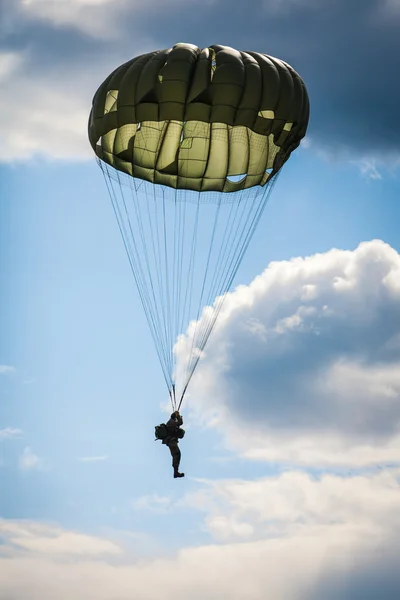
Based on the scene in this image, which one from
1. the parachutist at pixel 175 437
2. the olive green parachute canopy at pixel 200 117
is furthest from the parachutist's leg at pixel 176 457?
the olive green parachute canopy at pixel 200 117

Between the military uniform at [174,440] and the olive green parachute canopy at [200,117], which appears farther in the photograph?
the olive green parachute canopy at [200,117]

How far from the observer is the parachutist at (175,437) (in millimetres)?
51625

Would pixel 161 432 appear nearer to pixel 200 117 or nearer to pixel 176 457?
pixel 176 457

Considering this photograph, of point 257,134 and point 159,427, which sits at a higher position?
point 257,134

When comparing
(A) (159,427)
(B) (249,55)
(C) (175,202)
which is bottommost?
(A) (159,427)

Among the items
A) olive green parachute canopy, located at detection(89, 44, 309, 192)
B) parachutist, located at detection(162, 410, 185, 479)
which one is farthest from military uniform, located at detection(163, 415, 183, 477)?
olive green parachute canopy, located at detection(89, 44, 309, 192)

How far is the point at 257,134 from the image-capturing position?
55406 millimetres

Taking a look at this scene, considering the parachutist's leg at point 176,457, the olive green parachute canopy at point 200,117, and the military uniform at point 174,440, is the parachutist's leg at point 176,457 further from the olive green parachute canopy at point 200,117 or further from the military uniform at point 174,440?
the olive green parachute canopy at point 200,117

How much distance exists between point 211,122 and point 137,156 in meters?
3.65

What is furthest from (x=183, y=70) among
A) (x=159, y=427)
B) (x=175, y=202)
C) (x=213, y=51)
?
(x=159, y=427)

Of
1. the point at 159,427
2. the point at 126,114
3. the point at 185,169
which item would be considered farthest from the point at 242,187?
the point at 159,427

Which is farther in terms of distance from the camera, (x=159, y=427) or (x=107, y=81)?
(x=107, y=81)

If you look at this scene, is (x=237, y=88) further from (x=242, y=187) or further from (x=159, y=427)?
(x=159, y=427)

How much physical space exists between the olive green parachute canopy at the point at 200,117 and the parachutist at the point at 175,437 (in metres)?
9.73
